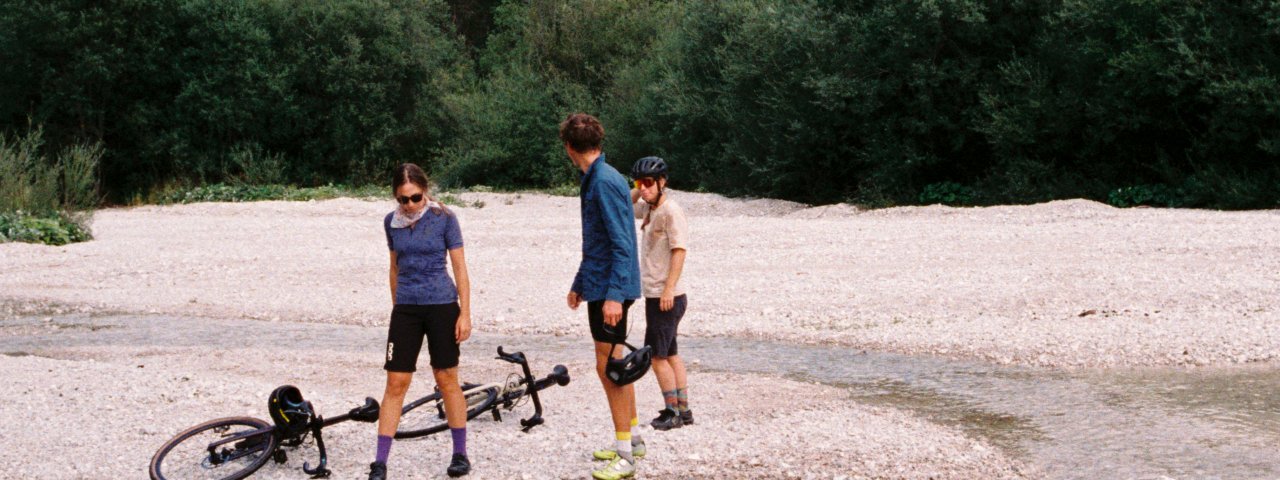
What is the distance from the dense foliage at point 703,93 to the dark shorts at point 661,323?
54.6ft

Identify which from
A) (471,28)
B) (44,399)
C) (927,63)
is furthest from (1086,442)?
(471,28)

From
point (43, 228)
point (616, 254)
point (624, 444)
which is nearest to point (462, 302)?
point (616, 254)

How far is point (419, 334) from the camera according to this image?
6.07m

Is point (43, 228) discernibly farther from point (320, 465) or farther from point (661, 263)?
point (661, 263)

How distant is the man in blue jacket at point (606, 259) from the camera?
5.89 m

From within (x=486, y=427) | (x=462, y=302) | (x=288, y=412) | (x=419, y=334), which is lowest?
(x=486, y=427)

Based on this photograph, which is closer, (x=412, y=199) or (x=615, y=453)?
(x=412, y=199)

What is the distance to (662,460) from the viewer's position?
6574 millimetres

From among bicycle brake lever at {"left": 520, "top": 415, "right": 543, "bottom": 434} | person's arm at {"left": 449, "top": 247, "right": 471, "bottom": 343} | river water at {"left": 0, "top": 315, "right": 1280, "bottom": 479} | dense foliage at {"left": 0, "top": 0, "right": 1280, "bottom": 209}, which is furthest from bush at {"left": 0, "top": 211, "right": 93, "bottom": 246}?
person's arm at {"left": 449, "top": 247, "right": 471, "bottom": 343}

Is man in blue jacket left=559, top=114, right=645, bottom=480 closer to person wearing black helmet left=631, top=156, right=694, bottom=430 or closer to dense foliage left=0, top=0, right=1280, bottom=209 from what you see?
person wearing black helmet left=631, top=156, right=694, bottom=430

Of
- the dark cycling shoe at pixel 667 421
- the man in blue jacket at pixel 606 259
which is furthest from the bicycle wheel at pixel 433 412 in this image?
the man in blue jacket at pixel 606 259

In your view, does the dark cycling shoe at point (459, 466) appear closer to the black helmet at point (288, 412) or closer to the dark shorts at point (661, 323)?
the black helmet at point (288, 412)

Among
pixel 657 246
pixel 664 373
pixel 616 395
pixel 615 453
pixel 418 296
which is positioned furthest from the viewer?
pixel 664 373

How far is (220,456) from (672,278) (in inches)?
98.1
